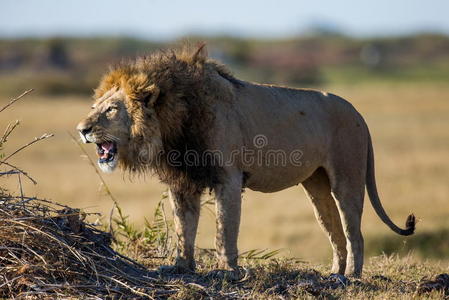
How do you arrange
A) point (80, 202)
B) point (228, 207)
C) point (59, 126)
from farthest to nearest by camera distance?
1. point (59, 126)
2. point (80, 202)
3. point (228, 207)

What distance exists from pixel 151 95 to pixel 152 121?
0.22 meters

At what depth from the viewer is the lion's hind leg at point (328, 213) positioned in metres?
7.54

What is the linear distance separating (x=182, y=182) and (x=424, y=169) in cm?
1717

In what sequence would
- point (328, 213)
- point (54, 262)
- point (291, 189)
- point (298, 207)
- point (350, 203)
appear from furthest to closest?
point (291, 189) → point (298, 207) → point (328, 213) → point (350, 203) → point (54, 262)

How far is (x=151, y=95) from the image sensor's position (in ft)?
20.1

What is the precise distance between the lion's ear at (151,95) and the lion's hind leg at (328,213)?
2.14 m

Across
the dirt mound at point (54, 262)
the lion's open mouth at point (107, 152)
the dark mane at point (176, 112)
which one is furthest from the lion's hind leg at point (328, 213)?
the lion's open mouth at point (107, 152)

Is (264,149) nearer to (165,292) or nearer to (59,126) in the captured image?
(165,292)

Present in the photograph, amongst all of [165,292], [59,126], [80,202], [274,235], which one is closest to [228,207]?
[165,292]

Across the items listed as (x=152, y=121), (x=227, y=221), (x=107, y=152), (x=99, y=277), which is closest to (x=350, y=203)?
(x=227, y=221)

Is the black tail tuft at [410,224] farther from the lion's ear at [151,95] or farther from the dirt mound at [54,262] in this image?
the lion's ear at [151,95]

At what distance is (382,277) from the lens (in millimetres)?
6797

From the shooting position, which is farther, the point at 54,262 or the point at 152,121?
the point at 152,121

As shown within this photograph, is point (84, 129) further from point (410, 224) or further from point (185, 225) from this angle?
point (410, 224)
